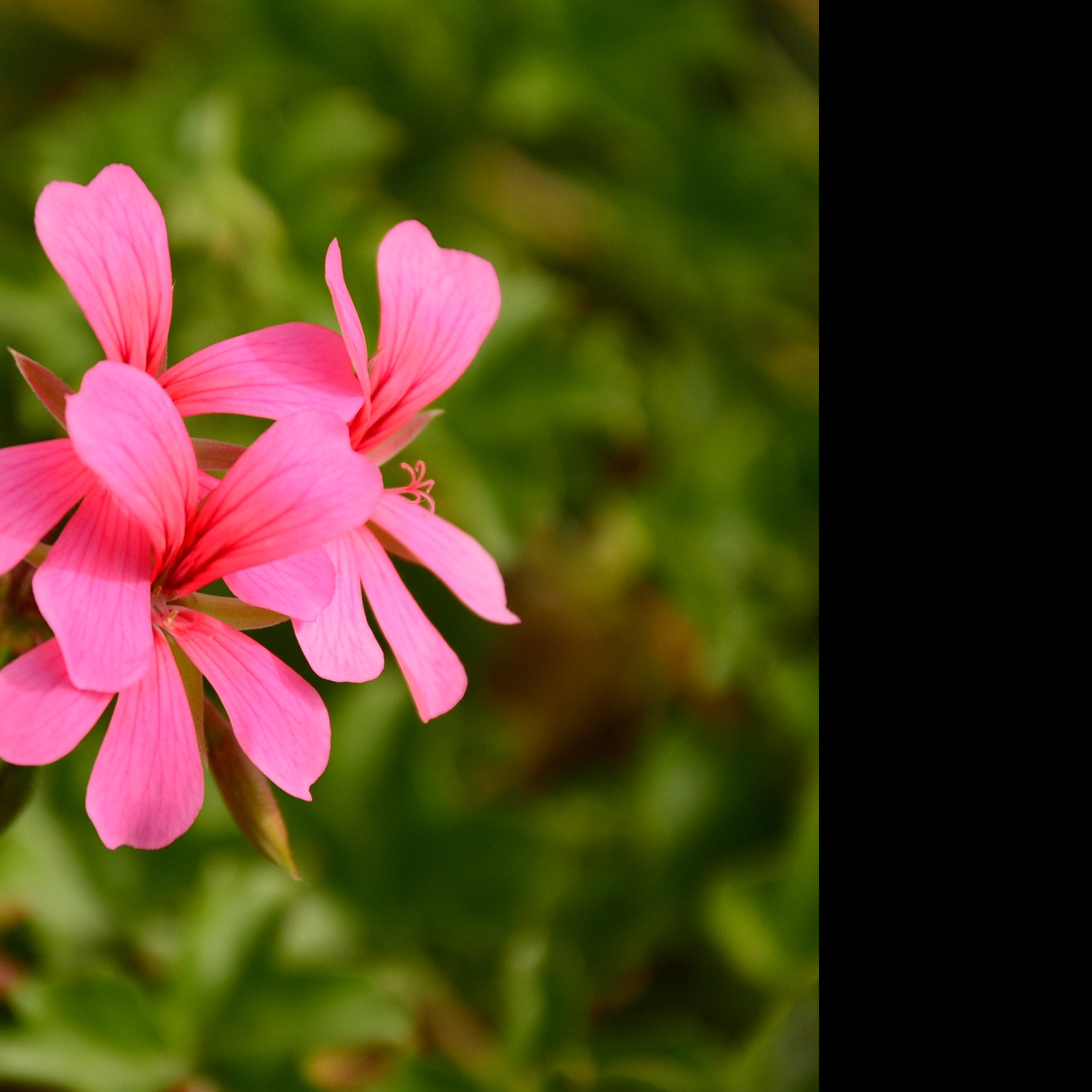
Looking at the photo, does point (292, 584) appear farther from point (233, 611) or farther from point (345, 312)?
point (345, 312)

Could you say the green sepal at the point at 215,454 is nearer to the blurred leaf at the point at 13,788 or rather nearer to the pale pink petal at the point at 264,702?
the pale pink petal at the point at 264,702

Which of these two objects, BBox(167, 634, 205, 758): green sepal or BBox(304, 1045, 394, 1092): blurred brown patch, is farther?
BBox(304, 1045, 394, 1092): blurred brown patch

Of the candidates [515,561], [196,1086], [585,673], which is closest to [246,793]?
[196,1086]

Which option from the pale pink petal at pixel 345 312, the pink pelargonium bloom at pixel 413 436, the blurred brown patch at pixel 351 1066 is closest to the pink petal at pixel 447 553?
the pink pelargonium bloom at pixel 413 436

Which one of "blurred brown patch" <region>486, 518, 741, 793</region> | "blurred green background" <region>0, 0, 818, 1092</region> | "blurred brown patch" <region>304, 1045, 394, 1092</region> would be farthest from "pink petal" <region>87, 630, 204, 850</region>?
"blurred brown patch" <region>486, 518, 741, 793</region>

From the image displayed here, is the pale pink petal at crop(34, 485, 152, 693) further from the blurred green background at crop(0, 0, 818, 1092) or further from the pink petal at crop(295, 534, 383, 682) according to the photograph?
the blurred green background at crop(0, 0, 818, 1092)
